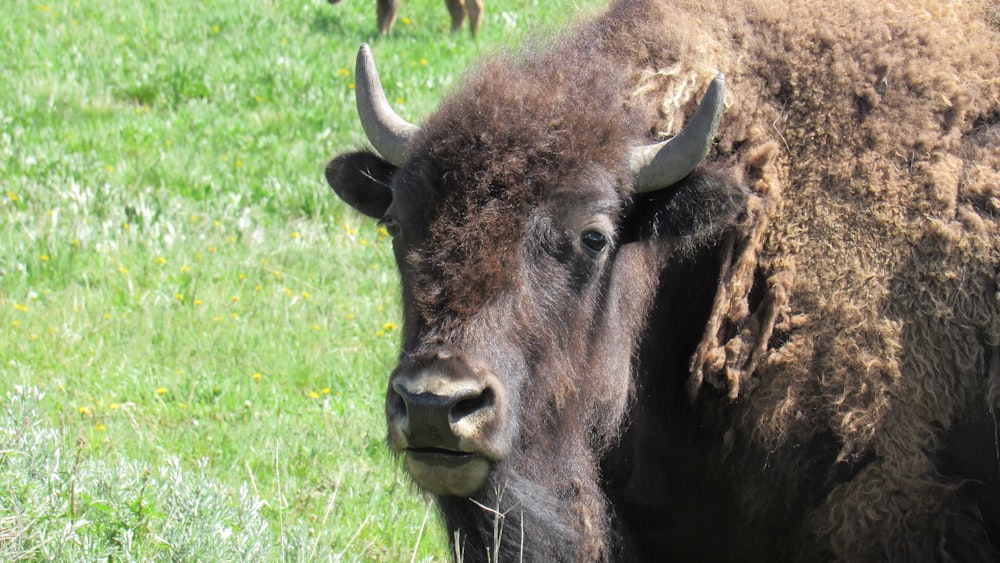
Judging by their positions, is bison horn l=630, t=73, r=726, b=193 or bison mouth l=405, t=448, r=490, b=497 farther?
bison horn l=630, t=73, r=726, b=193

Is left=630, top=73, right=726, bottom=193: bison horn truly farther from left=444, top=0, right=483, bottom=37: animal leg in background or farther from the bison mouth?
left=444, top=0, right=483, bottom=37: animal leg in background

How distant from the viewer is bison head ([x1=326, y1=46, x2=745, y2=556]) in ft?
12.9

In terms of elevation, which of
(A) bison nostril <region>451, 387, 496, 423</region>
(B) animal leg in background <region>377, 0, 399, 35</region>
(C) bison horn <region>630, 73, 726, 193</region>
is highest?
(C) bison horn <region>630, 73, 726, 193</region>

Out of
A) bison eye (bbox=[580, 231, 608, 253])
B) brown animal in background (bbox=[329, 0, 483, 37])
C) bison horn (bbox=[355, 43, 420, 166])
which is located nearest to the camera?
bison eye (bbox=[580, 231, 608, 253])

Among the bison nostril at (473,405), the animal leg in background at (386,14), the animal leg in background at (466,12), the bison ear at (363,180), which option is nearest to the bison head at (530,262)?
the bison nostril at (473,405)

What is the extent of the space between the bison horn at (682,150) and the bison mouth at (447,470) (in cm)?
120

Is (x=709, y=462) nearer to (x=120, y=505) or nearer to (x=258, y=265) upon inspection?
(x=120, y=505)

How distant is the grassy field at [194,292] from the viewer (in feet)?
16.6

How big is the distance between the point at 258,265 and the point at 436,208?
195 inches

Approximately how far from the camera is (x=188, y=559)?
182 inches

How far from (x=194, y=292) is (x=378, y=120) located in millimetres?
4024

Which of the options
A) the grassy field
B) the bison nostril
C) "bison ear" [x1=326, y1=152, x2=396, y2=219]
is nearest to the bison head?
the bison nostril

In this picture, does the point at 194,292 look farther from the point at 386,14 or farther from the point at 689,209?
the point at 386,14

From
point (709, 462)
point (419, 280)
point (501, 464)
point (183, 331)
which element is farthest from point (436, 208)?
point (183, 331)
